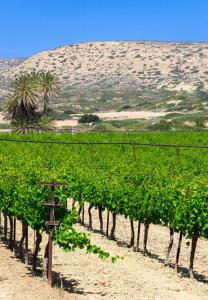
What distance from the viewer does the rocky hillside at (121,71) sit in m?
132

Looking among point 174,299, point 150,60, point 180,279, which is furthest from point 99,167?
point 150,60

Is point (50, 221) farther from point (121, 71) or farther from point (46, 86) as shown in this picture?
point (121, 71)

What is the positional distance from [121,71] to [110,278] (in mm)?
141596

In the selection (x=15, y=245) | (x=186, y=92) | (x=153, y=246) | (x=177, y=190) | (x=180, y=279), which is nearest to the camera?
(x=180, y=279)

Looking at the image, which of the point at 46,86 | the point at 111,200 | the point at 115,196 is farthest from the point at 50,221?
the point at 46,86

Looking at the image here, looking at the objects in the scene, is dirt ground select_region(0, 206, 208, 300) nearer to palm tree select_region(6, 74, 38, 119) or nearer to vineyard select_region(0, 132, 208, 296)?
vineyard select_region(0, 132, 208, 296)

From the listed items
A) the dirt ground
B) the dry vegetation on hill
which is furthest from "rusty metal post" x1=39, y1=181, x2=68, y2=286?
the dry vegetation on hill

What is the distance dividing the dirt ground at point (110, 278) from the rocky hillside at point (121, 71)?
93.3 m

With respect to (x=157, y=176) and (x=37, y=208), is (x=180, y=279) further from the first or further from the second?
(x=157, y=176)

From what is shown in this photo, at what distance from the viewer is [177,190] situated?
59.8 ft

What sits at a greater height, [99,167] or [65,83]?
[65,83]

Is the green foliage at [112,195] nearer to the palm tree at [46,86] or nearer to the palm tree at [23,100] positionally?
the palm tree at [23,100]

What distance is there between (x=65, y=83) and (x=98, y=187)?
13436 cm

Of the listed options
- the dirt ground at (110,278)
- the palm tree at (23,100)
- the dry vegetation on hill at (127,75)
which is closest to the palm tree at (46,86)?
the palm tree at (23,100)
